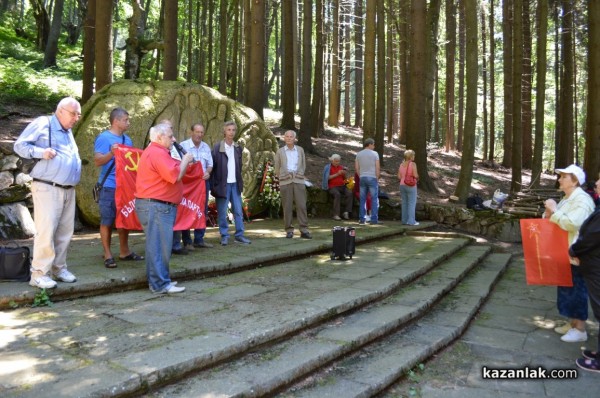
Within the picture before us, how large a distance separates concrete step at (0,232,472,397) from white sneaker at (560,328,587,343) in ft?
5.88

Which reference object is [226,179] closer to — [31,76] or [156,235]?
[156,235]

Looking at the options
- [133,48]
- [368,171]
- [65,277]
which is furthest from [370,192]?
[133,48]

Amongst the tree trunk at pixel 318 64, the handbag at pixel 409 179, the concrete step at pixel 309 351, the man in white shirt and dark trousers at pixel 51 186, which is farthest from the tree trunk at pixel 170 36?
the concrete step at pixel 309 351

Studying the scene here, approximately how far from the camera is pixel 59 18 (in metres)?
19.3

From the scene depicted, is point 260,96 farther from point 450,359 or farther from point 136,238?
point 450,359

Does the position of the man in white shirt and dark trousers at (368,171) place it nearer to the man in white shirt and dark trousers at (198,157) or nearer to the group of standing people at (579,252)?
the man in white shirt and dark trousers at (198,157)

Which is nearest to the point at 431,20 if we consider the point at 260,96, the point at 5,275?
the point at 260,96

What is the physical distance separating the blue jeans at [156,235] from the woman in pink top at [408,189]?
21.0ft

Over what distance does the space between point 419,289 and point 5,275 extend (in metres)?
4.47

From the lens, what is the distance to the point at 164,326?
3.67 meters

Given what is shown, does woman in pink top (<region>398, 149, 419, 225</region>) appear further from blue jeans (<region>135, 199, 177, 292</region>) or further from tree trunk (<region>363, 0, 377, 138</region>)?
blue jeans (<region>135, 199, 177, 292</region>)

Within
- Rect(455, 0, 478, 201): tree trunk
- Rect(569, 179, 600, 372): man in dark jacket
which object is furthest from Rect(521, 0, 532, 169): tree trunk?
Rect(569, 179, 600, 372): man in dark jacket

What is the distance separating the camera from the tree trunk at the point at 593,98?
1080 cm

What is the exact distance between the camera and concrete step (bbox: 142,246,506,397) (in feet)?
9.61
